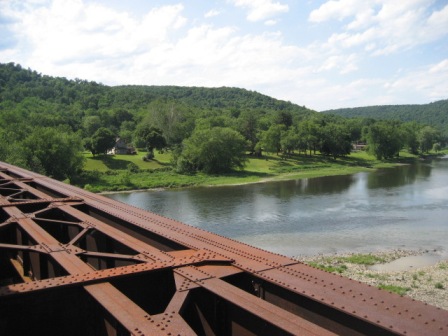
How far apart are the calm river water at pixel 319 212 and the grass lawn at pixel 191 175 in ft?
16.8

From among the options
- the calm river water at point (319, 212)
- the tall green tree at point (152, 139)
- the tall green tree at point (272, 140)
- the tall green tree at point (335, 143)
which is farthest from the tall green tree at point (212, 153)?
the tall green tree at point (335, 143)

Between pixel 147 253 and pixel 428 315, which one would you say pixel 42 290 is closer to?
pixel 147 253

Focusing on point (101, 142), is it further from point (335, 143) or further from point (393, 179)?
point (335, 143)

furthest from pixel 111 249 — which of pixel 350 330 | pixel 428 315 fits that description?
pixel 428 315

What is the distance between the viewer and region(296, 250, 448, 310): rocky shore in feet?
61.8

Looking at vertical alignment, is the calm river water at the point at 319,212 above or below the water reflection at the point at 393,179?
below

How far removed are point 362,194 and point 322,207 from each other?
10.1m

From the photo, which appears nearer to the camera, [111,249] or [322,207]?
[111,249]

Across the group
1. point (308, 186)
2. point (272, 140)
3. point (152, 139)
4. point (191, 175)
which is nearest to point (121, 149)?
point (152, 139)

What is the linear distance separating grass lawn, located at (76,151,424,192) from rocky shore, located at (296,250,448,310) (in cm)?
3633

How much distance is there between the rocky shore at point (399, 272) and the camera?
742 inches

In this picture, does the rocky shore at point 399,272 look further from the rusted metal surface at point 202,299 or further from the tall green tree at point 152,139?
the tall green tree at point 152,139

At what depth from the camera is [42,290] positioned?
4.16 m

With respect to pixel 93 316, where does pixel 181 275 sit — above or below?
above
